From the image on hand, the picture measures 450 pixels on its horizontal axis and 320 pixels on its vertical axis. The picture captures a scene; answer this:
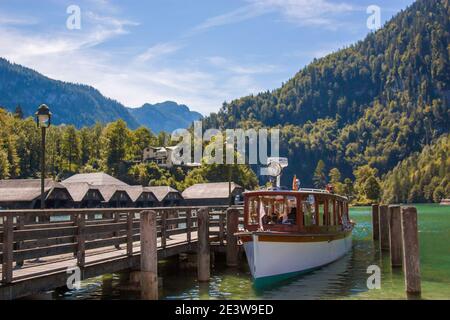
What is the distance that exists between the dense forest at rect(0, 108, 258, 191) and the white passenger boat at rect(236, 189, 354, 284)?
91921 millimetres

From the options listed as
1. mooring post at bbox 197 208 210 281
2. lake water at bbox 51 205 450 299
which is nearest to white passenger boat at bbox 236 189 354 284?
lake water at bbox 51 205 450 299

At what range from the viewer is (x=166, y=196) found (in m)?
95.1

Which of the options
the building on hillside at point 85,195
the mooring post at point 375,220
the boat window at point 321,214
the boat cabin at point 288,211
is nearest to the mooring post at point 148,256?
the boat cabin at point 288,211

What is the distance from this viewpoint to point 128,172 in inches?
5389

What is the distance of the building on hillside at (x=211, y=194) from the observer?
93.2 meters

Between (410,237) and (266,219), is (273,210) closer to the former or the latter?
(266,219)

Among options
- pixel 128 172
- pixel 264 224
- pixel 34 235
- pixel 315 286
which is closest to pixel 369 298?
pixel 315 286

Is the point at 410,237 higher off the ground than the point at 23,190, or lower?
lower

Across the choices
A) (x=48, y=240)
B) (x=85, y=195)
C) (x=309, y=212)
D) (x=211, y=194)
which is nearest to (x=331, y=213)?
(x=309, y=212)

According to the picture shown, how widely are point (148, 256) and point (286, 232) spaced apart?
7.47 m

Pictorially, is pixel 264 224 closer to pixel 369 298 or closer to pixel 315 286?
pixel 315 286

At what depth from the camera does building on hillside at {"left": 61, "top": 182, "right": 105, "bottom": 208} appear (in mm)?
82812

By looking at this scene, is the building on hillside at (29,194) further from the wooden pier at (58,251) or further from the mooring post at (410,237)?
the mooring post at (410,237)
